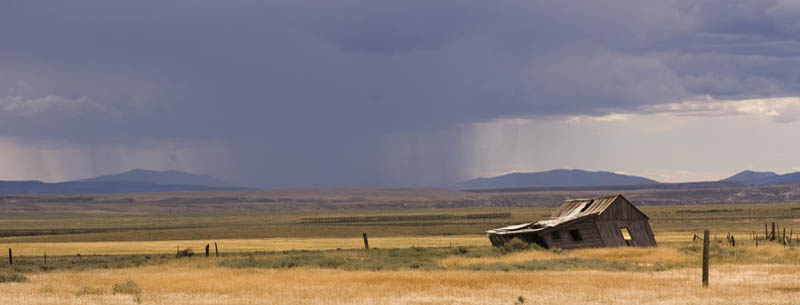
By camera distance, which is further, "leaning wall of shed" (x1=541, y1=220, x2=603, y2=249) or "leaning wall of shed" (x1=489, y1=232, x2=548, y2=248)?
"leaning wall of shed" (x1=489, y1=232, x2=548, y2=248)

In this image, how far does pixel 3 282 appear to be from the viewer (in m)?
40.2

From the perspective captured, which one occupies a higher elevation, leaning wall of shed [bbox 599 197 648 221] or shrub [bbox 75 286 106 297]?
leaning wall of shed [bbox 599 197 648 221]

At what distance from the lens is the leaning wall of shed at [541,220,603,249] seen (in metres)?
59.9

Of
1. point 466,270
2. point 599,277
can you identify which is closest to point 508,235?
point 466,270

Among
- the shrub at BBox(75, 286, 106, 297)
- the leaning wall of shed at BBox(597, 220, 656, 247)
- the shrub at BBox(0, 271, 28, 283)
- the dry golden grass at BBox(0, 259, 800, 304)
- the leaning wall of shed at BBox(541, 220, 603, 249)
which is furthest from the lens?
the leaning wall of shed at BBox(597, 220, 656, 247)

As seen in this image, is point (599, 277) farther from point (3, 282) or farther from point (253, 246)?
point (253, 246)

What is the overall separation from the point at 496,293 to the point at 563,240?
26.8 meters

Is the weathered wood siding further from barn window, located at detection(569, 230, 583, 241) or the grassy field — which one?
the grassy field

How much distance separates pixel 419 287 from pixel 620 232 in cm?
2831

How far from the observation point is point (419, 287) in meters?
35.8

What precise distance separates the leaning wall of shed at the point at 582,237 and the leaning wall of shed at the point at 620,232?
40cm

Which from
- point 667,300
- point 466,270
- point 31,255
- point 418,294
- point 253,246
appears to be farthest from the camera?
point 253,246

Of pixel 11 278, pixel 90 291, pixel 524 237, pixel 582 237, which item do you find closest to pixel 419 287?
pixel 90 291

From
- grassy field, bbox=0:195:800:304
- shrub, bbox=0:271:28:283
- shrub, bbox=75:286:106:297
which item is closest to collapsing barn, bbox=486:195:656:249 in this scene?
grassy field, bbox=0:195:800:304
